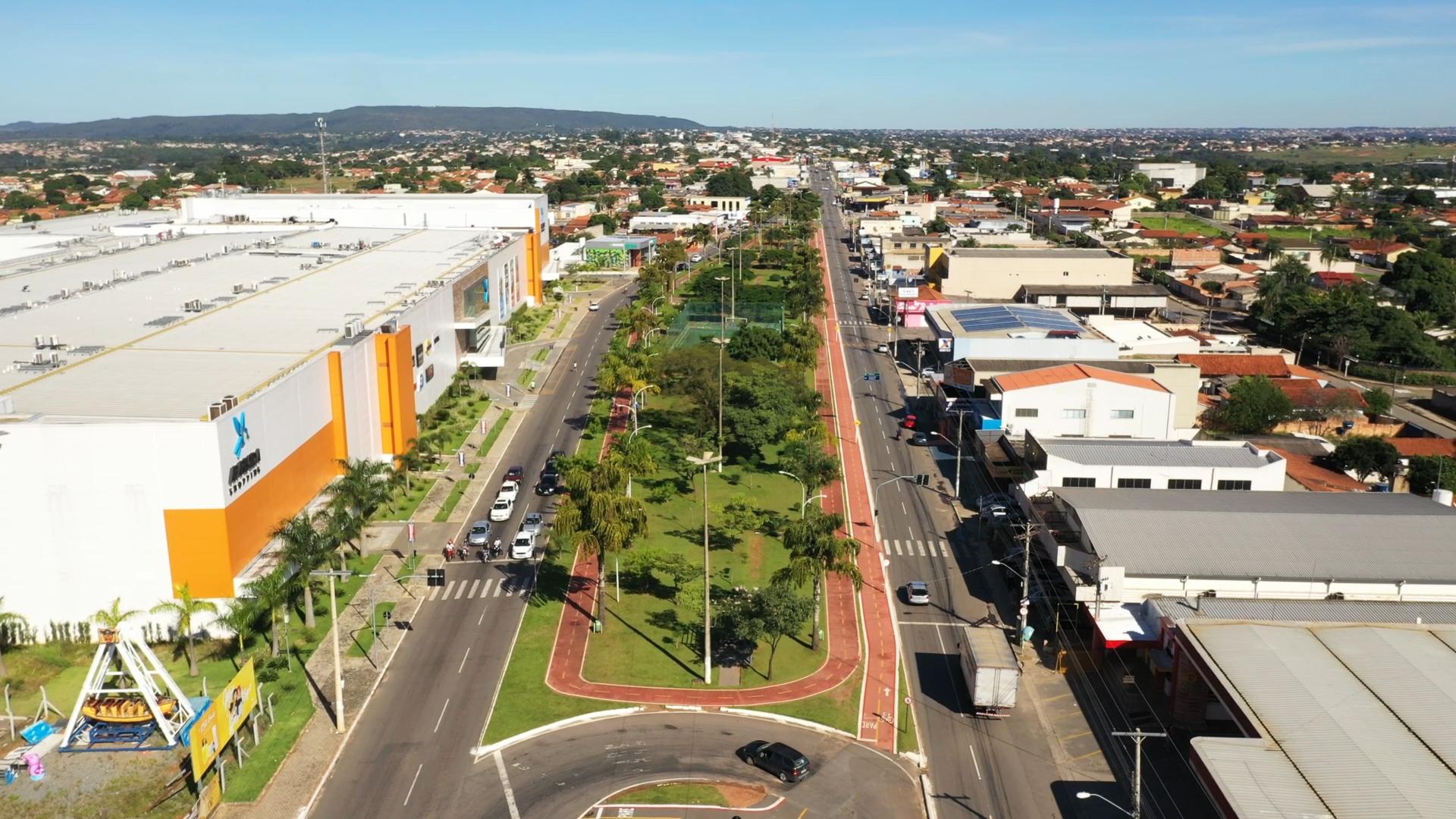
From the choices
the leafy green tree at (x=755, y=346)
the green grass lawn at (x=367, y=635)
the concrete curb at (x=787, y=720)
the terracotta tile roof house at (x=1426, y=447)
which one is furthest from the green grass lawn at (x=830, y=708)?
the terracotta tile roof house at (x=1426, y=447)

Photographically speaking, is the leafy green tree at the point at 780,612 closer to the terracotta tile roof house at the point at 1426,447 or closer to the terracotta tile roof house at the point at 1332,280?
the terracotta tile roof house at the point at 1426,447

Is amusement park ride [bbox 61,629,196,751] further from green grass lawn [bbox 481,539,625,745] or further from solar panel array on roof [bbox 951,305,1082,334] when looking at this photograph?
solar panel array on roof [bbox 951,305,1082,334]

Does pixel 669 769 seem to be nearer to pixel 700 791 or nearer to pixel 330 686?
pixel 700 791

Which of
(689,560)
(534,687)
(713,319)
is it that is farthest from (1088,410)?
(713,319)

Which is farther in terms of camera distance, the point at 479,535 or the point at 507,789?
the point at 479,535

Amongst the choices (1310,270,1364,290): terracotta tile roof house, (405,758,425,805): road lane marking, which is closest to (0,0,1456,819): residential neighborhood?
(405,758,425,805): road lane marking

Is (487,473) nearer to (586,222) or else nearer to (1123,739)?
(1123,739)

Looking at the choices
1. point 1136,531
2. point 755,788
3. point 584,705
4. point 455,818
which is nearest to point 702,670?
point 584,705
